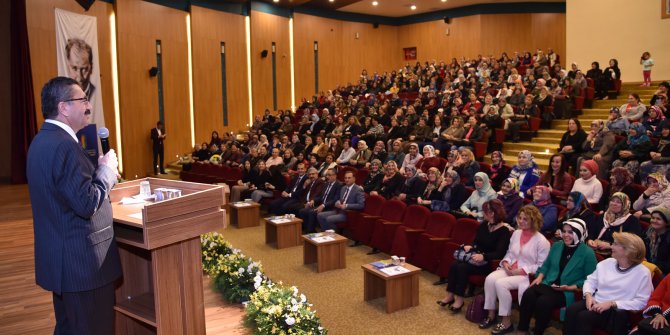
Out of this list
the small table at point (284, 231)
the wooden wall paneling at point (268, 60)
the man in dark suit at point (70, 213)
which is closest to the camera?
the man in dark suit at point (70, 213)

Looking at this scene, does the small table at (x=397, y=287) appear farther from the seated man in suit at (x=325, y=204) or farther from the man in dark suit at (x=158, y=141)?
the man in dark suit at (x=158, y=141)

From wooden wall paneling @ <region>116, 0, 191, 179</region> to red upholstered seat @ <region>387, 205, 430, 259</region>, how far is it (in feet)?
28.5

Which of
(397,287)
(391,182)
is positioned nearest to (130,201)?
(397,287)

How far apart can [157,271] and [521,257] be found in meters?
3.18

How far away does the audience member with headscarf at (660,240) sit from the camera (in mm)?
3988

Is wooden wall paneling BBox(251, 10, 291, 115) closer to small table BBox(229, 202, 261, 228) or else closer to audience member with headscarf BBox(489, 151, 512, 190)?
small table BBox(229, 202, 261, 228)

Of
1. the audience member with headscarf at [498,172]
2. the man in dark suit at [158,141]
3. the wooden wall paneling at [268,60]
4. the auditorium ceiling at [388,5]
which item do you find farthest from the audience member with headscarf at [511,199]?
the auditorium ceiling at [388,5]

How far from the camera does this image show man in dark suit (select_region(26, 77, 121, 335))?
187cm

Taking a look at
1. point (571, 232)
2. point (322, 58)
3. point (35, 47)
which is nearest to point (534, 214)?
point (571, 232)

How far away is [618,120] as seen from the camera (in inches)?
303

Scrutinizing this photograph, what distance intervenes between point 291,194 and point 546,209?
14.2 feet

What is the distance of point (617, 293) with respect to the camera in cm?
356

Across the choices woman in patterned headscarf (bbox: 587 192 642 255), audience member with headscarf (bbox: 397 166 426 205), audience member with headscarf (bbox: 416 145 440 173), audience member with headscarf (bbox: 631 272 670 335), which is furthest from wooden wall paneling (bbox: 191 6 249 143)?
audience member with headscarf (bbox: 631 272 670 335)

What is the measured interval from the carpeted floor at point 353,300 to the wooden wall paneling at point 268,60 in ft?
33.8
